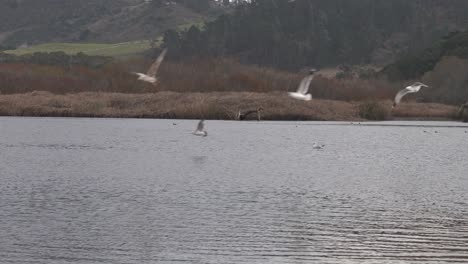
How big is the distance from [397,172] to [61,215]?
648 inches

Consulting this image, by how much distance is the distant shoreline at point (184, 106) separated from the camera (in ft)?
213

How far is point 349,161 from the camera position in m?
39.6

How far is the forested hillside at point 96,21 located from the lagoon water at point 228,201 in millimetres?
115515

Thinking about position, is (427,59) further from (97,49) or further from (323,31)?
(97,49)

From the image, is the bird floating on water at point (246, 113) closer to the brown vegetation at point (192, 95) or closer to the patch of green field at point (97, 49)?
the brown vegetation at point (192, 95)

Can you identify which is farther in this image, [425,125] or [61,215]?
[425,125]

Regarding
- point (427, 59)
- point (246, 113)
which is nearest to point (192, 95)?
point (246, 113)

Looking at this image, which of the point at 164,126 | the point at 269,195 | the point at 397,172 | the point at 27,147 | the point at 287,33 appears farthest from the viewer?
the point at 287,33

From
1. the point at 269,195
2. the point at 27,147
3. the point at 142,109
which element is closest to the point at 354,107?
the point at 142,109

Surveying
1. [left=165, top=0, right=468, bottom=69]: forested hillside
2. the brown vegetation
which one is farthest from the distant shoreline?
[left=165, top=0, right=468, bottom=69]: forested hillside

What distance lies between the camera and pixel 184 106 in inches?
2534

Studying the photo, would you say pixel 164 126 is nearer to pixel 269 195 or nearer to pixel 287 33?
pixel 269 195

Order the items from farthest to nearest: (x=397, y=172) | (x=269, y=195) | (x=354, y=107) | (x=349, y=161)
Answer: (x=354, y=107) < (x=349, y=161) < (x=397, y=172) < (x=269, y=195)

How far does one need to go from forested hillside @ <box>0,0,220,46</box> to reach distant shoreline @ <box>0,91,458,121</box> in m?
89.2
